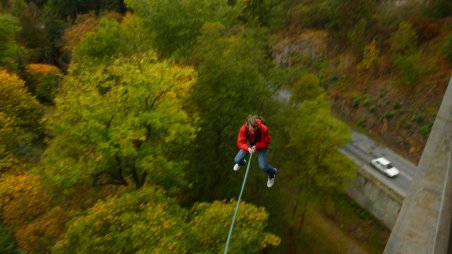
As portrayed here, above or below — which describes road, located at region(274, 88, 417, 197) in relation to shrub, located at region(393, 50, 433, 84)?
below

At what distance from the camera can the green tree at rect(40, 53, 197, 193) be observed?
1573cm

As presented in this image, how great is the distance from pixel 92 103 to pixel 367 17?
105 feet

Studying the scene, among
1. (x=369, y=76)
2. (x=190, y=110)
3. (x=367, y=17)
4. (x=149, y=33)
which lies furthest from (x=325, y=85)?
(x=190, y=110)

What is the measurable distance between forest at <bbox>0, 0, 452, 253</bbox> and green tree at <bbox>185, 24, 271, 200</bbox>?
0.06 metres

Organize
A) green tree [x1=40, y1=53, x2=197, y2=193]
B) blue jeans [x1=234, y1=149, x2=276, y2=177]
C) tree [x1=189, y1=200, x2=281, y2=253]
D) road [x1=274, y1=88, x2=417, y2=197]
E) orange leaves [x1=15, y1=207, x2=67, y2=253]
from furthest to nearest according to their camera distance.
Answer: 1. road [x1=274, y1=88, x2=417, y2=197]
2. green tree [x1=40, y1=53, x2=197, y2=193]
3. orange leaves [x1=15, y1=207, x2=67, y2=253]
4. blue jeans [x1=234, y1=149, x2=276, y2=177]
5. tree [x1=189, y1=200, x2=281, y2=253]

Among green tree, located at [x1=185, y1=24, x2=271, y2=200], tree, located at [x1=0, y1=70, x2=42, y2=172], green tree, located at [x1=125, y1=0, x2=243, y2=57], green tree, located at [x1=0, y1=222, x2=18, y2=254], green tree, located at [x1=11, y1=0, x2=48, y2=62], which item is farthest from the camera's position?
green tree, located at [x1=11, y1=0, x2=48, y2=62]

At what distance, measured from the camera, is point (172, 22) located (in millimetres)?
30281

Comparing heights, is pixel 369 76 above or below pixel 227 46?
below

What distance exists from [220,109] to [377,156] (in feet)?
60.0

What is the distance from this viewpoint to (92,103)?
1620 centimetres

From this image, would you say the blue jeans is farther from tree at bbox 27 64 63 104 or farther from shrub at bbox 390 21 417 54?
tree at bbox 27 64 63 104

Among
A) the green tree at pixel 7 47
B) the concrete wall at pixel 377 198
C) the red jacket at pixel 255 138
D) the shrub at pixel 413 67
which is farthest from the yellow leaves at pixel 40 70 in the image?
the shrub at pixel 413 67

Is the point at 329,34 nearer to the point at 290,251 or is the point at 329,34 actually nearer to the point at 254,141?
the point at 290,251

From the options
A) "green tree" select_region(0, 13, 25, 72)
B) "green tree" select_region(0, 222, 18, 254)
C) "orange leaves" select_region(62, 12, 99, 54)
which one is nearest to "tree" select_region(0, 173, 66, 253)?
"green tree" select_region(0, 222, 18, 254)
